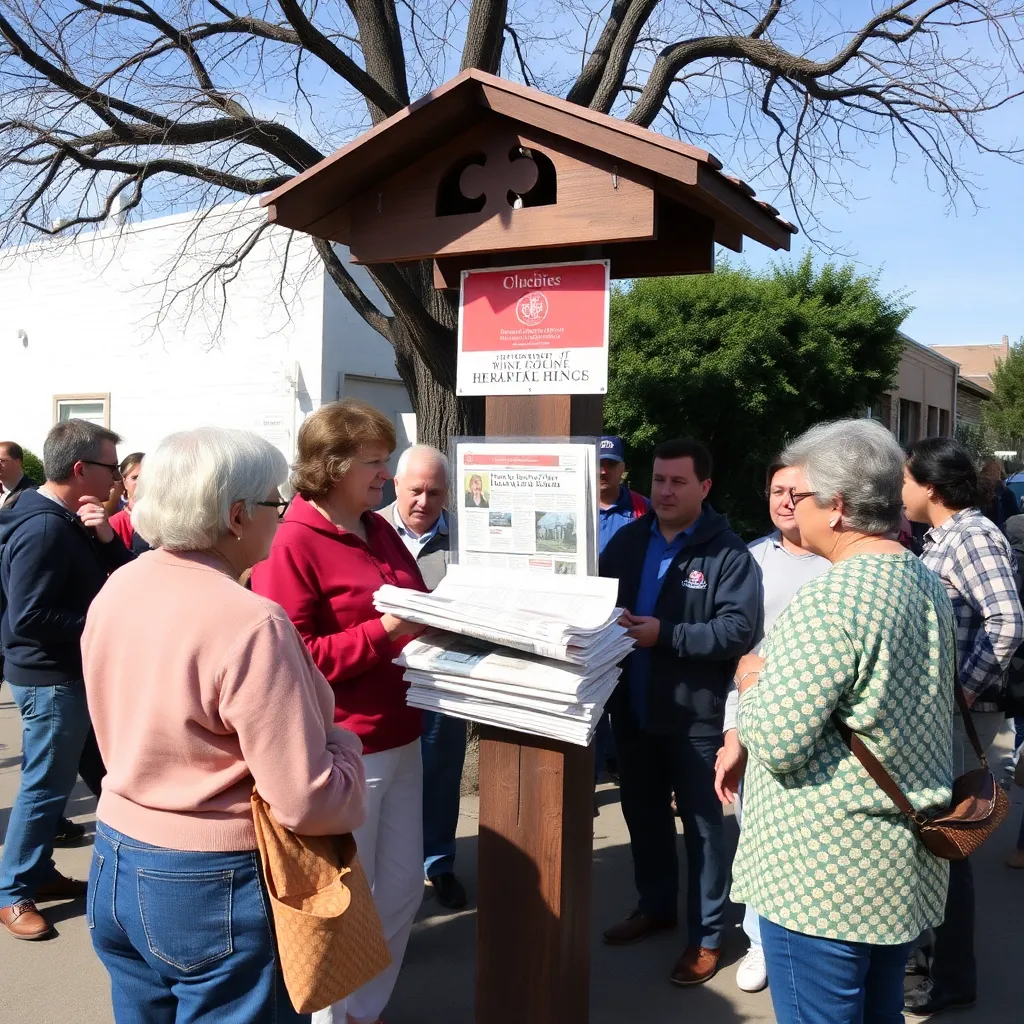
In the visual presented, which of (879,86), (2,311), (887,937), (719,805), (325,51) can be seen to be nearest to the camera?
(887,937)

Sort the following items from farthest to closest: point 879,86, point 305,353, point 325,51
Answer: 1. point 305,353
2. point 879,86
3. point 325,51

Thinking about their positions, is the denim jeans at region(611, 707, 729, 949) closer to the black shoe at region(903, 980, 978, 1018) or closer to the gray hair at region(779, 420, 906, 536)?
the black shoe at region(903, 980, 978, 1018)

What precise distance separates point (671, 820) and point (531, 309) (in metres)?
2.27

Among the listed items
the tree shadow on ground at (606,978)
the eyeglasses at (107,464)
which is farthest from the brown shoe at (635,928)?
the eyeglasses at (107,464)

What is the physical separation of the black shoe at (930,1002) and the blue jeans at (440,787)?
6.38 feet

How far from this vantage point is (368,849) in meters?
2.98

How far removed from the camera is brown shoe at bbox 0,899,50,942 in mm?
3795

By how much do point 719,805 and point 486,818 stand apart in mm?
1271

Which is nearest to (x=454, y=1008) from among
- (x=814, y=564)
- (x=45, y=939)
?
(x=45, y=939)

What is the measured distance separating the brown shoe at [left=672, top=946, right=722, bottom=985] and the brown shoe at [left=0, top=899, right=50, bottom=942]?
2.49 meters

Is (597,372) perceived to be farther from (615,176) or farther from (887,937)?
(887,937)

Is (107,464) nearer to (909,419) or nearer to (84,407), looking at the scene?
(84,407)

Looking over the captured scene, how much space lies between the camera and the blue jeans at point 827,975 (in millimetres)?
2129

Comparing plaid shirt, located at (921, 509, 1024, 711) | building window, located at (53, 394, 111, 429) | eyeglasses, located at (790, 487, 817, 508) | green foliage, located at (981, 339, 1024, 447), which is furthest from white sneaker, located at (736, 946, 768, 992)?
green foliage, located at (981, 339, 1024, 447)
